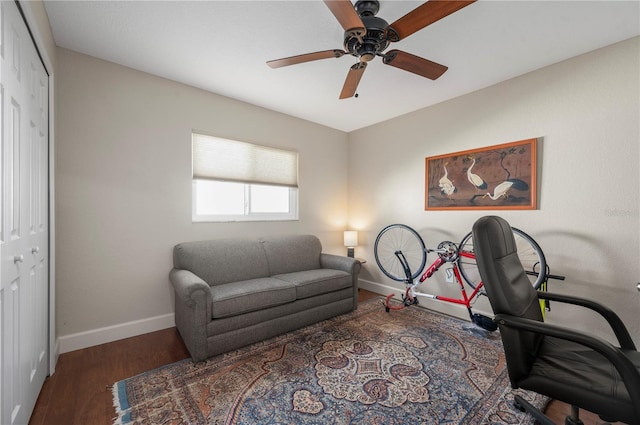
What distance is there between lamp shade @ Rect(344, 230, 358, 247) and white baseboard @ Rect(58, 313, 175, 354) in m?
2.46

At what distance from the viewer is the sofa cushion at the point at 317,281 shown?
2715 millimetres

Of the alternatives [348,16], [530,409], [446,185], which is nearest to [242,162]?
[348,16]

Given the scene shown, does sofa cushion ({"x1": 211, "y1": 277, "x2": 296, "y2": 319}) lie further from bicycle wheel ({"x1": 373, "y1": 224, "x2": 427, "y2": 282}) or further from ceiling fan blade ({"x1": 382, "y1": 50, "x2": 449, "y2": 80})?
ceiling fan blade ({"x1": 382, "y1": 50, "x2": 449, "y2": 80})

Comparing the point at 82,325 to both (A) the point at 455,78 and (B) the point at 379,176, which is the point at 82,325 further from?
(A) the point at 455,78

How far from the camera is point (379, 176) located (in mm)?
4008

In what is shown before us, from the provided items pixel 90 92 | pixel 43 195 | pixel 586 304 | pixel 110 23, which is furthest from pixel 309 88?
pixel 586 304

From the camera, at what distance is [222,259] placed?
2809 mm

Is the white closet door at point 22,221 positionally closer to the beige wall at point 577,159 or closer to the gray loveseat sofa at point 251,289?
the gray loveseat sofa at point 251,289

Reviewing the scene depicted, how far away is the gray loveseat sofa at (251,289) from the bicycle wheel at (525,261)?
1.20 m

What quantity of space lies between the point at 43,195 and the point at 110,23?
1325mm

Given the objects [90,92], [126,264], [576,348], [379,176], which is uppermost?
[90,92]

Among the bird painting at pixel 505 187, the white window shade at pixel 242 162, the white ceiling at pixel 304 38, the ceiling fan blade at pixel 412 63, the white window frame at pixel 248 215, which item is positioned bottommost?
the white window frame at pixel 248 215

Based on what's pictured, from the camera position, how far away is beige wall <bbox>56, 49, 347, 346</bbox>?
7.50 ft

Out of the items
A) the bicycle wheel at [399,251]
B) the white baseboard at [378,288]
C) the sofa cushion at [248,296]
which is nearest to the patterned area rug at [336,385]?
the sofa cushion at [248,296]
